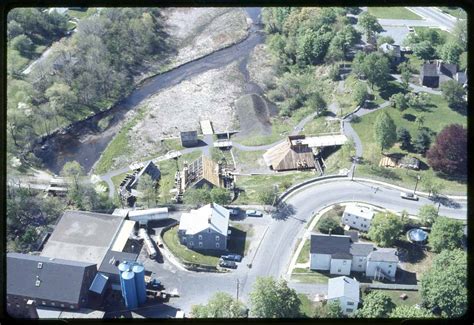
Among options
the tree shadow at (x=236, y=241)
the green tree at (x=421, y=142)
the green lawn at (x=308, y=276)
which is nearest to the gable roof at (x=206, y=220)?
the tree shadow at (x=236, y=241)

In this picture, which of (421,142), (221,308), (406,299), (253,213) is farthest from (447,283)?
(421,142)

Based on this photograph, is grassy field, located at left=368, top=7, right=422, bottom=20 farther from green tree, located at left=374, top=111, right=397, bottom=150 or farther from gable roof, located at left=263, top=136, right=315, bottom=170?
gable roof, located at left=263, top=136, right=315, bottom=170

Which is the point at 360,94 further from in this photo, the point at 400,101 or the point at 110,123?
the point at 110,123

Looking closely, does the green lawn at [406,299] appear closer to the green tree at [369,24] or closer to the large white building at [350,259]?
the large white building at [350,259]

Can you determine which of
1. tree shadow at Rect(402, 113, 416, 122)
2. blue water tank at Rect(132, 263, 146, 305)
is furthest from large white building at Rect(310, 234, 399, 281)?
tree shadow at Rect(402, 113, 416, 122)

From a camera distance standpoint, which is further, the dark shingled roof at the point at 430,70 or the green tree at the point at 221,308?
the dark shingled roof at the point at 430,70

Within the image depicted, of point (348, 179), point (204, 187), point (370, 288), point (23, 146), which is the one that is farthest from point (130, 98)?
point (370, 288)

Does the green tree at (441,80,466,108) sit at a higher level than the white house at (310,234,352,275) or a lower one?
higher
